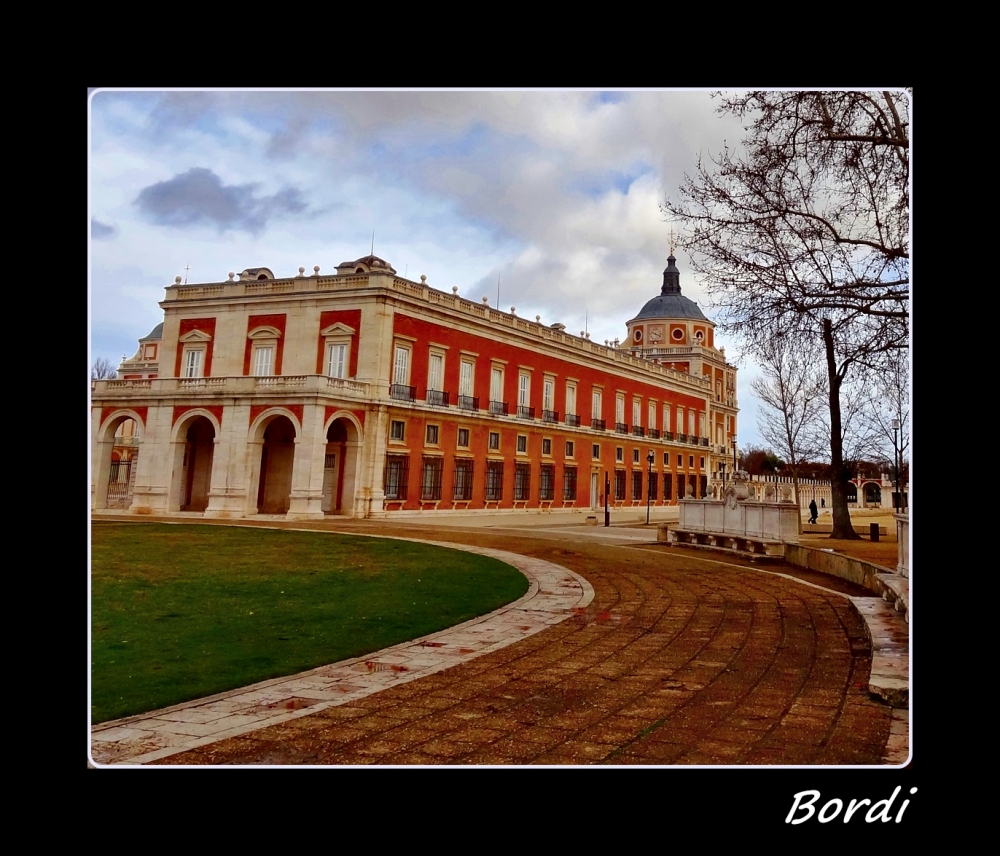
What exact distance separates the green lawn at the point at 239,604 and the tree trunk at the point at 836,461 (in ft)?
14.7

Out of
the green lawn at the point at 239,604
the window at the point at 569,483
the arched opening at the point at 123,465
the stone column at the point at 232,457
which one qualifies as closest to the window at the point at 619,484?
the window at the point at 569,483

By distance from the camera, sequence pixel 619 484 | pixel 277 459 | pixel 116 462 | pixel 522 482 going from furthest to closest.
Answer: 1. pixel 619 484
2. pixel 522 482
3. pixel 277 459
4. pixel 116 462

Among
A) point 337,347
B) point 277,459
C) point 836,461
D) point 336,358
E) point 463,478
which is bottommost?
point 463,478

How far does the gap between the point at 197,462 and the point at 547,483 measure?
14.3m

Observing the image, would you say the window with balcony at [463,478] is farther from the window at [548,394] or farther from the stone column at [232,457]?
the stone column at [232,457]

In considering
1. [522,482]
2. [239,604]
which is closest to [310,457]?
[522,482]

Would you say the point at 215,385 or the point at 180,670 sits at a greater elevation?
the point at 215,385

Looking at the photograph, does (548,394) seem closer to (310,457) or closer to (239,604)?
(310,457)

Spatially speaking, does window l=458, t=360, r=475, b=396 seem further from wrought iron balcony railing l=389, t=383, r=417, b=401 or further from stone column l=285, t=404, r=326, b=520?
stone column l=285, t=404, r=326, b=520

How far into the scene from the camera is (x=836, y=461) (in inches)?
422
